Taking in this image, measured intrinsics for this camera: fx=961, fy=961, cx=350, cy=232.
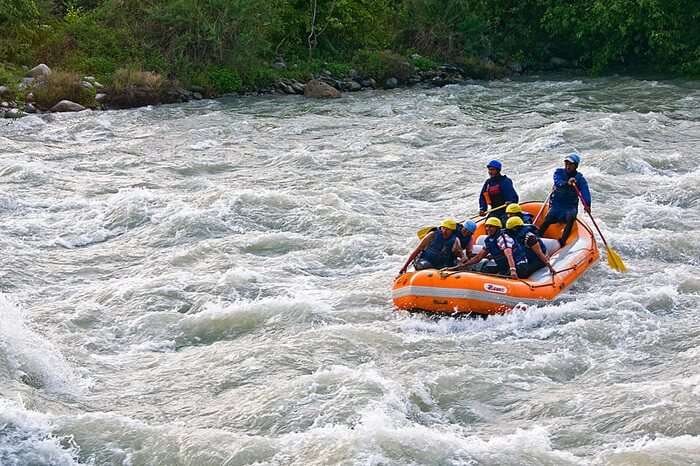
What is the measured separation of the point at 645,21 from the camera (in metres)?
28.0

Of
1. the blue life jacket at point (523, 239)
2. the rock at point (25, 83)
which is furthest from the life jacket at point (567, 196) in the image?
the rock at point (25, 83)

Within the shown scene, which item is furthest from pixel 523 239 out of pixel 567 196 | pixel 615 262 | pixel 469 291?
pixel 567 196

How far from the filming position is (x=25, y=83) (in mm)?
23891

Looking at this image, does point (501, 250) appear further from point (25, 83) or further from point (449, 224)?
point (25, 83)

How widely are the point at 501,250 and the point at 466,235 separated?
52 cm

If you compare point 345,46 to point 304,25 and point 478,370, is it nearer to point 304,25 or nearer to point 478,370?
point 304,25

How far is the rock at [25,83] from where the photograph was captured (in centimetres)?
2358

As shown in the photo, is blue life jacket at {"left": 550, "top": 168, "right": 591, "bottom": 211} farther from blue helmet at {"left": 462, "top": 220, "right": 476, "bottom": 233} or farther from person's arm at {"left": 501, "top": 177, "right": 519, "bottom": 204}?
blue helmet at {"left": 462, "top": 220, "right": 476, "bottom": 233}

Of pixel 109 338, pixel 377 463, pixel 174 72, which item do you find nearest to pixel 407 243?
pixel 109 338

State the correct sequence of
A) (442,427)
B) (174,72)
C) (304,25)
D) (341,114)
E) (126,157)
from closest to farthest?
(442,427) < (126,157) < (341,114) < (174,72) < (304,25)

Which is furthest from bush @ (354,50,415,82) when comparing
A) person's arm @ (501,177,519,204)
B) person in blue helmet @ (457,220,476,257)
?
person in blue helmet @ (457,220,476,257)

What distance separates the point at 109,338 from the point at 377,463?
4168 mm

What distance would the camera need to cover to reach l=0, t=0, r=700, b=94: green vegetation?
→ 26.3 m

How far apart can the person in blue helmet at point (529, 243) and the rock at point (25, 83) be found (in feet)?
52.7
